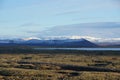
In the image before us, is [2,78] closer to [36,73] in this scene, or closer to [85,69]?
[36,73]

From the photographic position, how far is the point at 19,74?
3650 centimetres

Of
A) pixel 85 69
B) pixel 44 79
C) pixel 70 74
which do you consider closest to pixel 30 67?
pixel 85 69

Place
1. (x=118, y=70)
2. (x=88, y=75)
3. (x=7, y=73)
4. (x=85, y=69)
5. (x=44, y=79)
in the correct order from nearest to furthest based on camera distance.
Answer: (x=44, y=79), (x=88, y=75), (x=7, y=73), (x=118, y=70), (x=85, y=69)

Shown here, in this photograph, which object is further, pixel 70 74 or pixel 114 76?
pixel 70 74

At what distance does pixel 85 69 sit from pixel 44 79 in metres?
11.5

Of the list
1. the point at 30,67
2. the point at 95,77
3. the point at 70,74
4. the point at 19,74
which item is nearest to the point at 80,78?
the point at 95,77

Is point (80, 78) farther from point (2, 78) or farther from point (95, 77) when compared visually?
point (2, 78)

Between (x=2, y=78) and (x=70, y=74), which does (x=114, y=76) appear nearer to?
(x=70, y=74)

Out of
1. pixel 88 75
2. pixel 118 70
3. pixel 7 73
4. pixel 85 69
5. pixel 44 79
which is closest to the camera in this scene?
pixel 44 79

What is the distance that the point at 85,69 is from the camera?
4331cm

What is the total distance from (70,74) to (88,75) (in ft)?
8.50

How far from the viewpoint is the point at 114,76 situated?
1331 inches

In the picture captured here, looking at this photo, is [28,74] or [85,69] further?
[85,69]

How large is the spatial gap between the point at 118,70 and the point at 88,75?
679 centimetres
